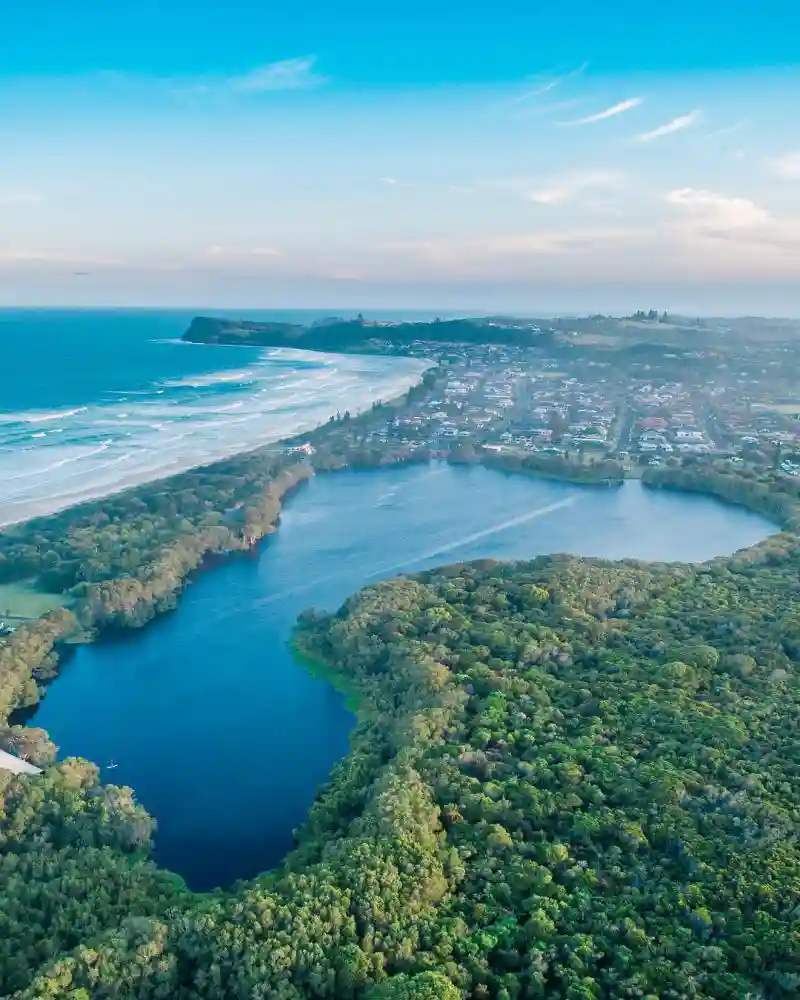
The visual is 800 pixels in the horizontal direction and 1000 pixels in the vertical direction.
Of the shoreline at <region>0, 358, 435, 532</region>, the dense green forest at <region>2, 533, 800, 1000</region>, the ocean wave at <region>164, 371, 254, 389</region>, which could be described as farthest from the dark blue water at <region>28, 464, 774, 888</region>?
the ocean wave at <region>164, 371, 254, 389</region>

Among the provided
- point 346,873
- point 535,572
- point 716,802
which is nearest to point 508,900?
point 346,873

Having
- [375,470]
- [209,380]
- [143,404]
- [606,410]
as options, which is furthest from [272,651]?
[209,380]

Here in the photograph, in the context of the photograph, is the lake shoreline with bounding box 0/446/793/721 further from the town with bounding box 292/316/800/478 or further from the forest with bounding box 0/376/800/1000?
the town with bounding box 292/316/800/478

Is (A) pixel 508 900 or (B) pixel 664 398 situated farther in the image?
(B) pixel 664 398

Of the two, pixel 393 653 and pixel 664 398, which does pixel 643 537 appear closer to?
pixel 393 653

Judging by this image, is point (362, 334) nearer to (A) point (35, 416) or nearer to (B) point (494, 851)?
(A) point (35, 416)

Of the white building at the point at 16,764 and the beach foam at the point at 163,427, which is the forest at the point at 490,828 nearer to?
the white building at the point at 16,764
